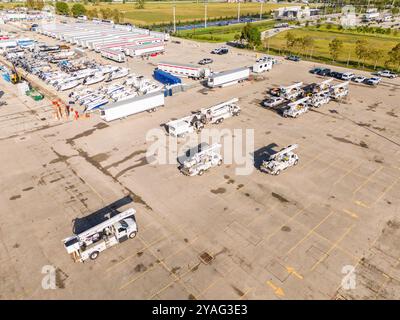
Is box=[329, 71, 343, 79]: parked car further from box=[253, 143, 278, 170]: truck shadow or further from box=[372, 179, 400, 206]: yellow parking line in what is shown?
box=[372, 179, 400, 206]: yellow parking line

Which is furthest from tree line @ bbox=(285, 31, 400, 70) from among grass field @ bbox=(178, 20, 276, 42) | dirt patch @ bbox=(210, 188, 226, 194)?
dirt patch @ bbox=(210, 188, 226, 194)

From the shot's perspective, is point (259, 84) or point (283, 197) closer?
point (283, 197)

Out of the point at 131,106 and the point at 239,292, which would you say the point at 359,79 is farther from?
the point at 239,292

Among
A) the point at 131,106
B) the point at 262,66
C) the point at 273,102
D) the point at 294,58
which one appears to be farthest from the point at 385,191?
the point at 294,58

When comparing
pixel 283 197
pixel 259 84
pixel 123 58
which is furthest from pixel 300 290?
pixel 123 58

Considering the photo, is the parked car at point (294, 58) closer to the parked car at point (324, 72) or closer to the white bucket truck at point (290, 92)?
the parked car at point (324, 72)

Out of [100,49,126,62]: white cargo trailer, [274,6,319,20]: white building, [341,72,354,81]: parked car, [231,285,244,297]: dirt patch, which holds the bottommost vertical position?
[231,285,244,297]: dirt patch
